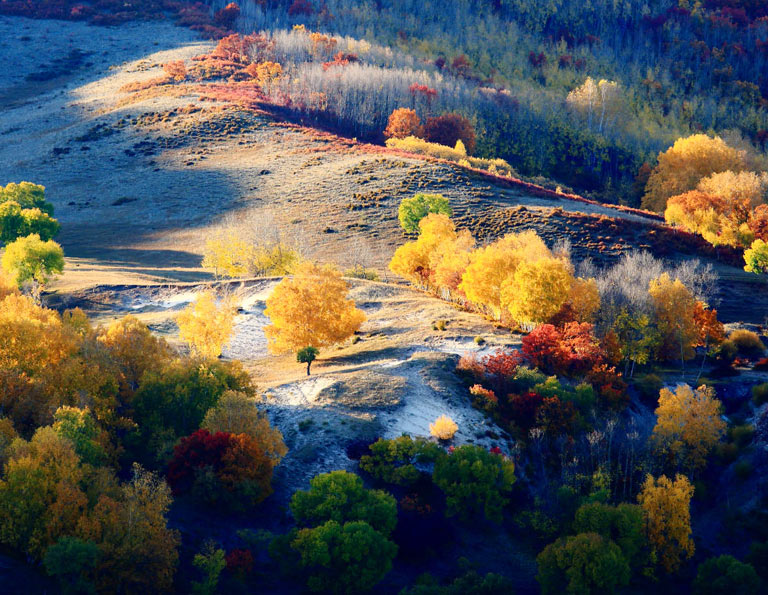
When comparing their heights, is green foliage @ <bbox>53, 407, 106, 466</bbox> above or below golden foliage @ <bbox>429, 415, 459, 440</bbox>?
above

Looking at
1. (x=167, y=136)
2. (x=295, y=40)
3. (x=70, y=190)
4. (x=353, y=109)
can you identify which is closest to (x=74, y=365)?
(x=70, y=190)

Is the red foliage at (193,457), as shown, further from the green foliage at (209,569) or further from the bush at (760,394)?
the bush at (760,394)

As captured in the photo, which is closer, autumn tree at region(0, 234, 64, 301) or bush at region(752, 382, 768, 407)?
bush at region(752, 382, 768, 407)

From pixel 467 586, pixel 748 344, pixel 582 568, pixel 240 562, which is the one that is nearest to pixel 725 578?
pixel 582 568

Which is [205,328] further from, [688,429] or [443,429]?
[688,429]

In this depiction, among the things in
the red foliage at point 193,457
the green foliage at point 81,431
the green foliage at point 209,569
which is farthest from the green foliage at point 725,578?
the green foliage at point 81,431

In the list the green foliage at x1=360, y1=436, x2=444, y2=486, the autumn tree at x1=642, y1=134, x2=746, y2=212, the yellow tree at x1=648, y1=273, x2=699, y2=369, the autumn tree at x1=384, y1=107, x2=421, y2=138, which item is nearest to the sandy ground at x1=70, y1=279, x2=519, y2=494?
the green foliage at x1=360, y1=436, x2=444, y2=486

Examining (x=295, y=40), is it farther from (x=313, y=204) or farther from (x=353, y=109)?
(x=313, y=204)

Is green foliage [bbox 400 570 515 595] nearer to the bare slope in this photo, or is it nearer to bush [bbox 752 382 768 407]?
bush [bbox 752 382 768 407]
